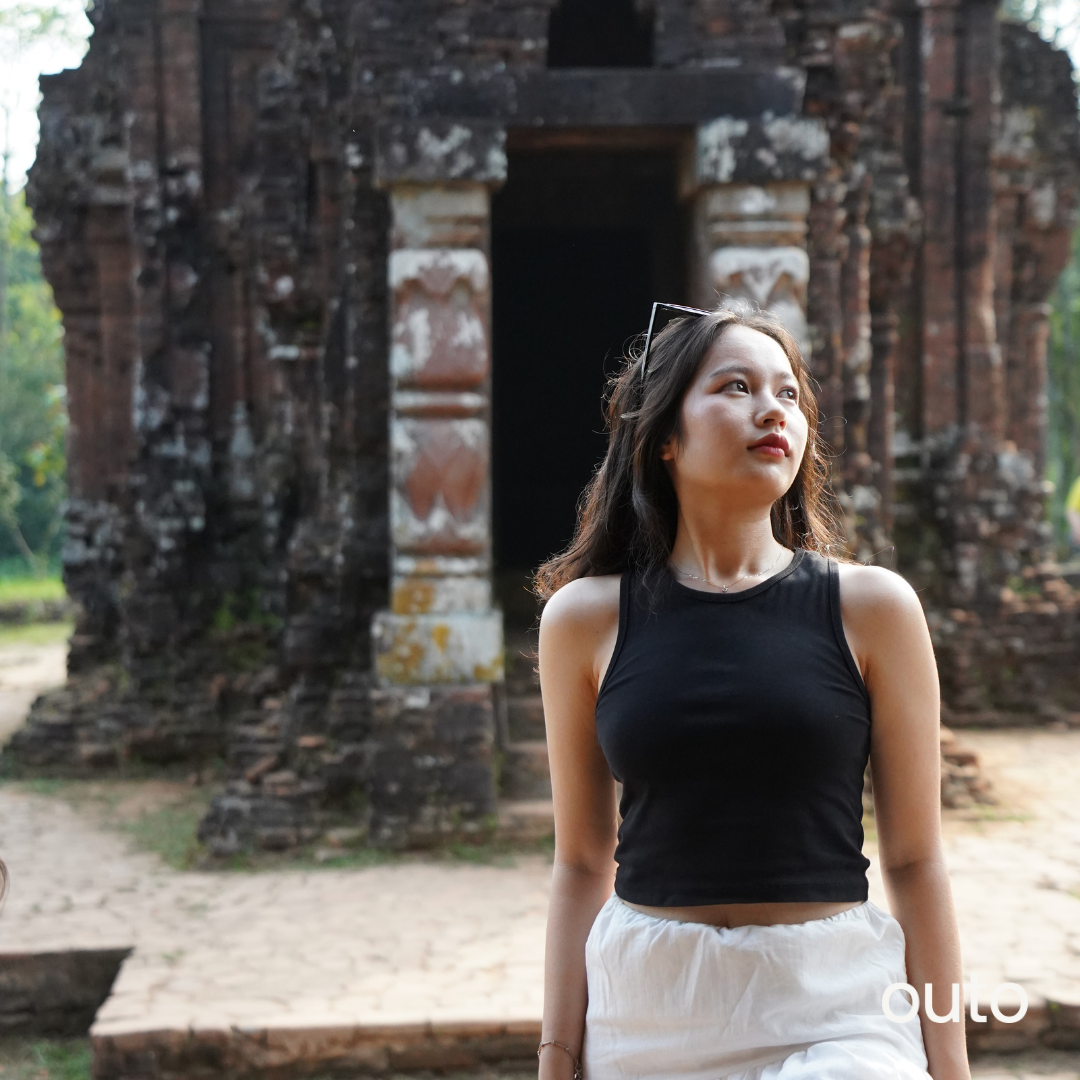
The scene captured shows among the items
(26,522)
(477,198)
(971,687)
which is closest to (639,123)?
(477,198)

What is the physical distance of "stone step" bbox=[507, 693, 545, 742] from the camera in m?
6.77

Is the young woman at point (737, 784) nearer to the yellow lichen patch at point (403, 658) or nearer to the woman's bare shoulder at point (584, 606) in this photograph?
the woman's bare shoulder at point (584, 606)

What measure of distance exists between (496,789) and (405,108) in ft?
11.3

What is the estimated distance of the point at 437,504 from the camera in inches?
241

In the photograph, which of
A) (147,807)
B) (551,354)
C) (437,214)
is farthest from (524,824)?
(551,354)

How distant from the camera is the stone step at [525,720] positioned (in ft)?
22.2

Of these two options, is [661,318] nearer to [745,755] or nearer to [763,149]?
[745,755]

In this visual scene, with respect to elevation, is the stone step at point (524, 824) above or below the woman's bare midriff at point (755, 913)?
below

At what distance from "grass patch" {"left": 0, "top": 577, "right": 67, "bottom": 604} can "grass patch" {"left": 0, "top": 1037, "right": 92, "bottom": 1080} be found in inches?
593

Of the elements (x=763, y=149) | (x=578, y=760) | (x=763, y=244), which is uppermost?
(x=763, y=149)

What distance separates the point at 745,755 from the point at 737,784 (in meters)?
0.04

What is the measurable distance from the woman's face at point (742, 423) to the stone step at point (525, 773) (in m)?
4.68

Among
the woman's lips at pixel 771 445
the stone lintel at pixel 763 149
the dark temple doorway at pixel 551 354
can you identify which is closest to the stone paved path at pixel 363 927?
the woman's lips at pixel 771 445

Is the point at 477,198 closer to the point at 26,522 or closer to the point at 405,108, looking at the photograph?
the point at 405,108
